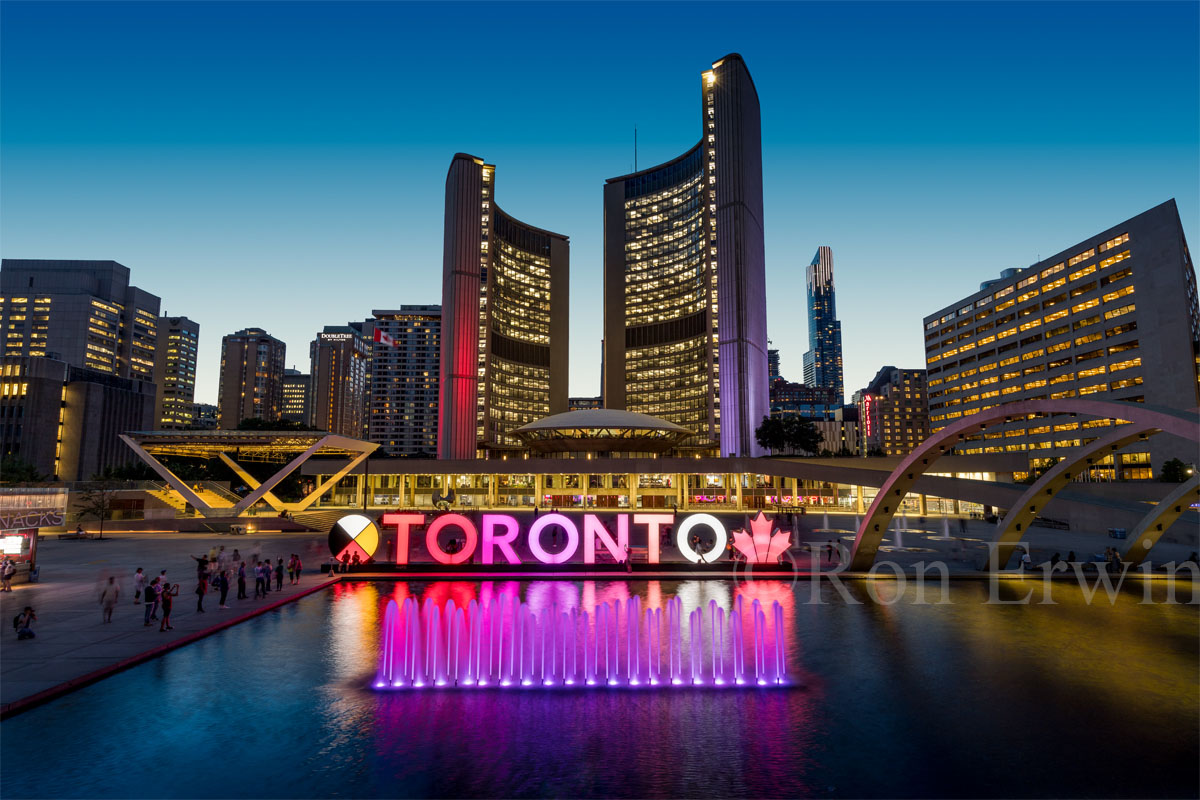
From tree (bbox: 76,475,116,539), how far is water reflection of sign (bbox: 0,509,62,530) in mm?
24528

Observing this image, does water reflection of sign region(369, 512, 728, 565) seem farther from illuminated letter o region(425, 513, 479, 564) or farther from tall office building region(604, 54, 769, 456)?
tall office building region(604, 54, 769, 456)

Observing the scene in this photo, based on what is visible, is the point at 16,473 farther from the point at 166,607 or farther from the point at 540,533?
the point at 540,533

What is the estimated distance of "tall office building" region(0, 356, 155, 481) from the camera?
336 ft

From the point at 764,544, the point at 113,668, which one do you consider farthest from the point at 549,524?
the point at 113,668

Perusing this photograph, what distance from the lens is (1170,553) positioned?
38.2 metres

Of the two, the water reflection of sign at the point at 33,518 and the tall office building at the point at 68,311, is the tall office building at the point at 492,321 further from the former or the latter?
the tall office building at the point at 68,311

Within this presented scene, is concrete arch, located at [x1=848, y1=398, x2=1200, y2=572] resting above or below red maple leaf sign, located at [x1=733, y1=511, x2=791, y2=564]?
above

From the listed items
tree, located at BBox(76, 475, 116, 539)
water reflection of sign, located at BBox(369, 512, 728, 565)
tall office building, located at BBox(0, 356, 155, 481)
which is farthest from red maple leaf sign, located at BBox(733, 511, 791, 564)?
tall office building, located at BBox(0, 356, 155, 481)

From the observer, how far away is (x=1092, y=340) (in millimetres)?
107938

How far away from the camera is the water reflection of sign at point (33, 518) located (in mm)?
32438

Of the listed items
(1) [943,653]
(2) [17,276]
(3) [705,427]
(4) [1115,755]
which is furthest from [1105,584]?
(2) [17,276]

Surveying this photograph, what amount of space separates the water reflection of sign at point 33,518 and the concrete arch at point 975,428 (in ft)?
145

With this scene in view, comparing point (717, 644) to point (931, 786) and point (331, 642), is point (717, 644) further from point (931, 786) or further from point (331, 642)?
point (331, 642)

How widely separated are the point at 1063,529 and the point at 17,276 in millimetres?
248574
